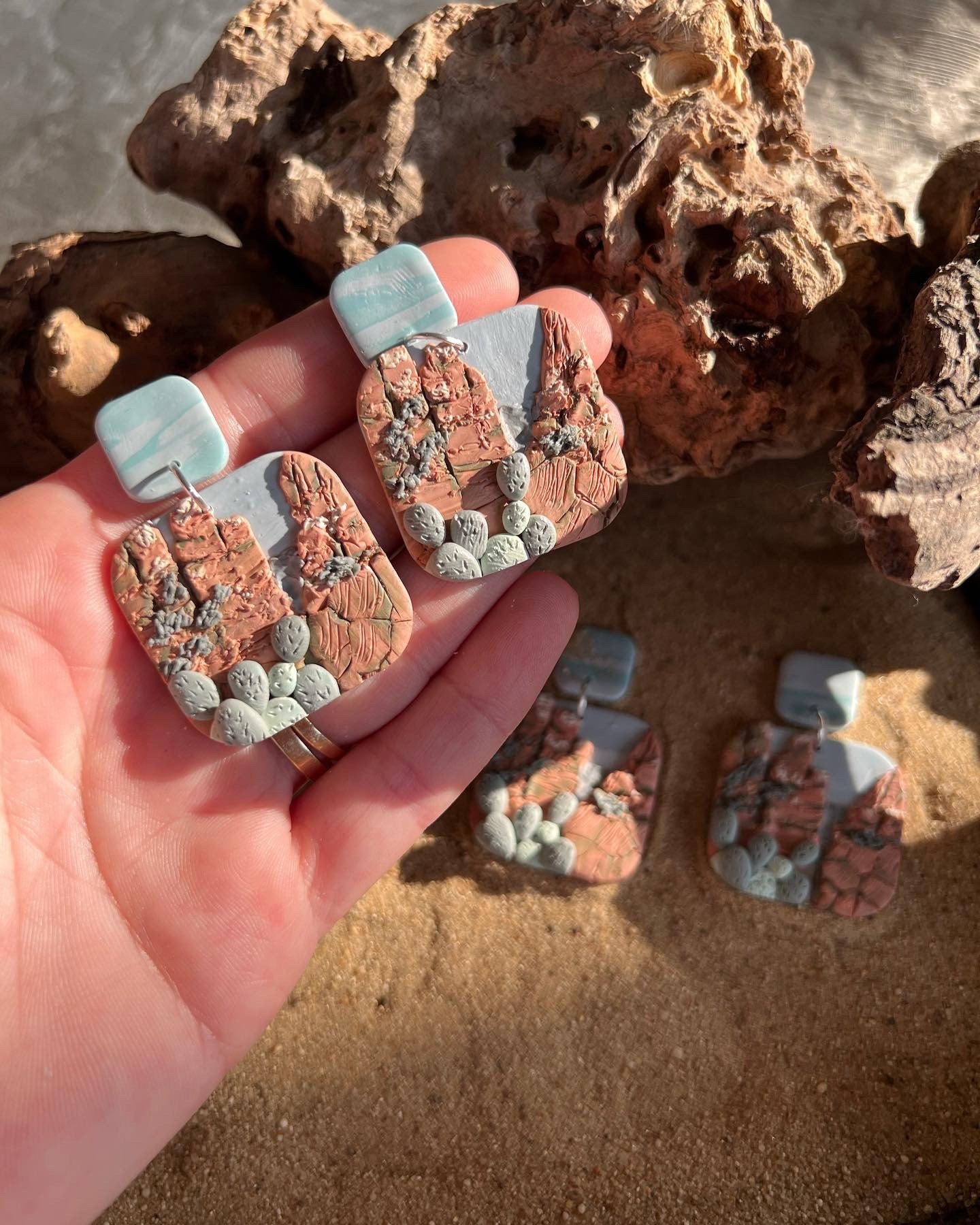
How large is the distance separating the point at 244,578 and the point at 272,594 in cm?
7

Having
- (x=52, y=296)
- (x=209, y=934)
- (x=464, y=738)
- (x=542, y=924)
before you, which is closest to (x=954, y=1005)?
(x=542, y=924)

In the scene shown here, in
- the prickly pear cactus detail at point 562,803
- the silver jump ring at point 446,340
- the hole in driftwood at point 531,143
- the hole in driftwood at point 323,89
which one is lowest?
the prickly pear cactus detail at point 562,803

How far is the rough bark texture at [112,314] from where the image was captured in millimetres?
2164

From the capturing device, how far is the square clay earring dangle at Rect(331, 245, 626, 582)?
194 centimetres

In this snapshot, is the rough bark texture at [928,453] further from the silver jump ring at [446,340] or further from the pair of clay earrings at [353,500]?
the silver jump ring at [446,340]

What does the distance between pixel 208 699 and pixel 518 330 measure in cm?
102

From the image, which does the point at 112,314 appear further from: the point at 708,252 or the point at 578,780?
the point at 578,780

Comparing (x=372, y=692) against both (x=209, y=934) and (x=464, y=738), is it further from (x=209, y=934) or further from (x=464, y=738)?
(x=209, y=934)

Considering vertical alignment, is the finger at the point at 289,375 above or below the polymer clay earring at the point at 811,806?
above

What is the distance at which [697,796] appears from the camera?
241cm

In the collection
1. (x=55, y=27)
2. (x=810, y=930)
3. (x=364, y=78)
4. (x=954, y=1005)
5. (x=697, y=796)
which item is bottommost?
(x=954, y=1005)

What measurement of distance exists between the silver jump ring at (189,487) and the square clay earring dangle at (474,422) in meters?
0.37

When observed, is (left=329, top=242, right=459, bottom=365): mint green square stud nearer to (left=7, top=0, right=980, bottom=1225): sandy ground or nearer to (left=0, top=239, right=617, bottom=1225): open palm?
(left=0, top=239, right=617, bottom=1225): open palm

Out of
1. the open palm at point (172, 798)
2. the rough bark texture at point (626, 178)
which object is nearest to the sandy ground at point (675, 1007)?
the open palm at point (172, 798)
